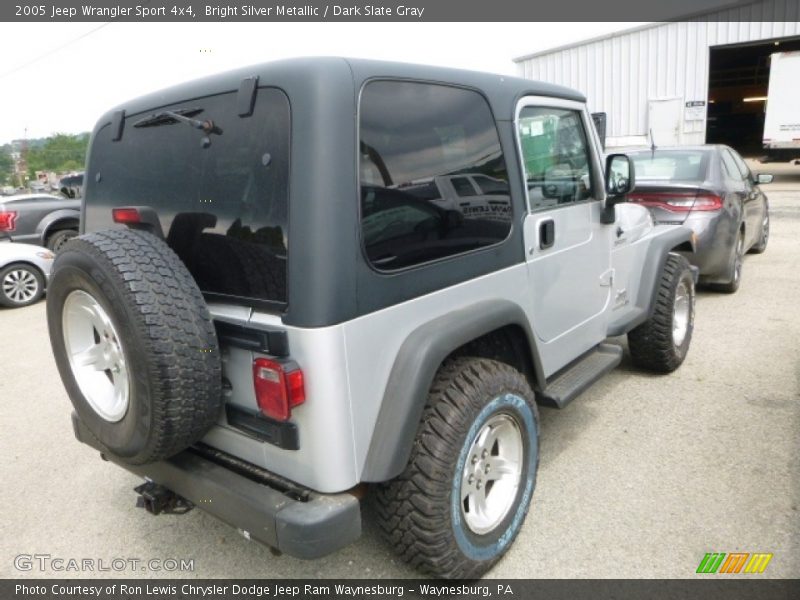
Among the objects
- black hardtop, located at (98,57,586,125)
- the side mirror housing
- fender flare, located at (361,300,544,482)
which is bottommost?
fender flare, located at (361,300,544,482)

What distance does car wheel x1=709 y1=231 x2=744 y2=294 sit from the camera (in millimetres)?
6301

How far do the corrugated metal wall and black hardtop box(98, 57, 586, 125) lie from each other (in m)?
15.4

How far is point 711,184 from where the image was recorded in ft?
19.2

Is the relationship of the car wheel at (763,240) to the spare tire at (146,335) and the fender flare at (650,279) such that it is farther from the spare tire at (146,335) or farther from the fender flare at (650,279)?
the spare tire at (146,335)

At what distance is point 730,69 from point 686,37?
43.6 ft

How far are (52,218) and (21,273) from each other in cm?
231

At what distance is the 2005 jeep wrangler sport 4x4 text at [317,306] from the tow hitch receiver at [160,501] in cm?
1

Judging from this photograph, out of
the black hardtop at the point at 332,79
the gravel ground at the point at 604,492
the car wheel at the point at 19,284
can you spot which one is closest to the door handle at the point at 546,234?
the black hardtop at the point at 332,79

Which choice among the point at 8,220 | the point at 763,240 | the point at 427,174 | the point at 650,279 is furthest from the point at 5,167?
the point at 427,174

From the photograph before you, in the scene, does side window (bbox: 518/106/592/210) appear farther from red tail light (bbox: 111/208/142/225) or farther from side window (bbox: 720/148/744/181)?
side window (bbox: 720/148/744/181)

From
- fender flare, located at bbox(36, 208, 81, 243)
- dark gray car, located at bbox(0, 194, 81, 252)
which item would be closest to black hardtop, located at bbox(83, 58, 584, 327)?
dark gray car, located at bbox(0, 194, 81, 252)

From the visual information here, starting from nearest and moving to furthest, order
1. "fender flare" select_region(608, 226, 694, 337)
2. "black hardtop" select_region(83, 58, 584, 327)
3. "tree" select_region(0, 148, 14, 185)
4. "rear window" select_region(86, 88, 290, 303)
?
"black hardtop" select_region(83, 58, 584, 327), "rear window" select_region(86, 88, 290, 303), "fender flare" select_region(608, 226, 694, 337), "tree" select_region(0, 148, 14, 185)

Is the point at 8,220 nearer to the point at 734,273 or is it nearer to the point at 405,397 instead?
the point at 405,397

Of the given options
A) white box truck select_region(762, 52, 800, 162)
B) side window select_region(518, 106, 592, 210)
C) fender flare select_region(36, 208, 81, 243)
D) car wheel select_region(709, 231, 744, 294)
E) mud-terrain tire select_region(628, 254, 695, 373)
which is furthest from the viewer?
white box truck select_region(762, 52, 800, 162)
